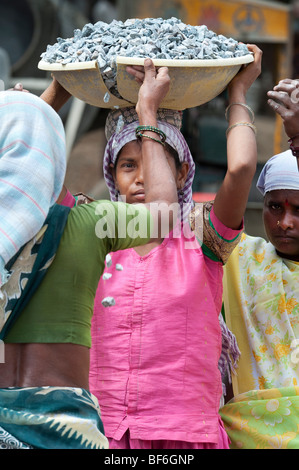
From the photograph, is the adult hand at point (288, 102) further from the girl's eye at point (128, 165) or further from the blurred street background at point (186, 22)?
the blurred street background at point (186, 22)

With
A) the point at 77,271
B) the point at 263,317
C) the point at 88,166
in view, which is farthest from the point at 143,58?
the point at 88,166

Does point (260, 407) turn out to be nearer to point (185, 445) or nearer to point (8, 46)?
point (185, 445)

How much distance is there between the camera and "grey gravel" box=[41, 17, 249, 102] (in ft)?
8.43

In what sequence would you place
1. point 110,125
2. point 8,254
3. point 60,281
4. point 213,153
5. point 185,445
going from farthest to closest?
point 213,153 → point 110,125 → point 185,445 → point 60,281 → point 8,254

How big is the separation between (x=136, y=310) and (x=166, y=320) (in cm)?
11

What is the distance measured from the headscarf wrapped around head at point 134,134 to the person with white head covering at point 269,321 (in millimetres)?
472

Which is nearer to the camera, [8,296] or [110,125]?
[8,296]

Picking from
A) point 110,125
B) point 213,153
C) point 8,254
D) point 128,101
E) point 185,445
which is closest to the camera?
point 8,254

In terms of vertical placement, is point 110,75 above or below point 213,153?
above

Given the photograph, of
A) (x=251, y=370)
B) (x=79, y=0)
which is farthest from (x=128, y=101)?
(x=79, y=0)

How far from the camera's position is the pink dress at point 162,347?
2.55 meters

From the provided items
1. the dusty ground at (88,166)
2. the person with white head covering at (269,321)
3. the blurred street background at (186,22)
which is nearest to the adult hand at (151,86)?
the person with white head covering at (269,321)

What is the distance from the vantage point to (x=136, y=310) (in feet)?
8.59

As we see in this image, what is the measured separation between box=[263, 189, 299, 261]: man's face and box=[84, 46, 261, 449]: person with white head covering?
492mm
